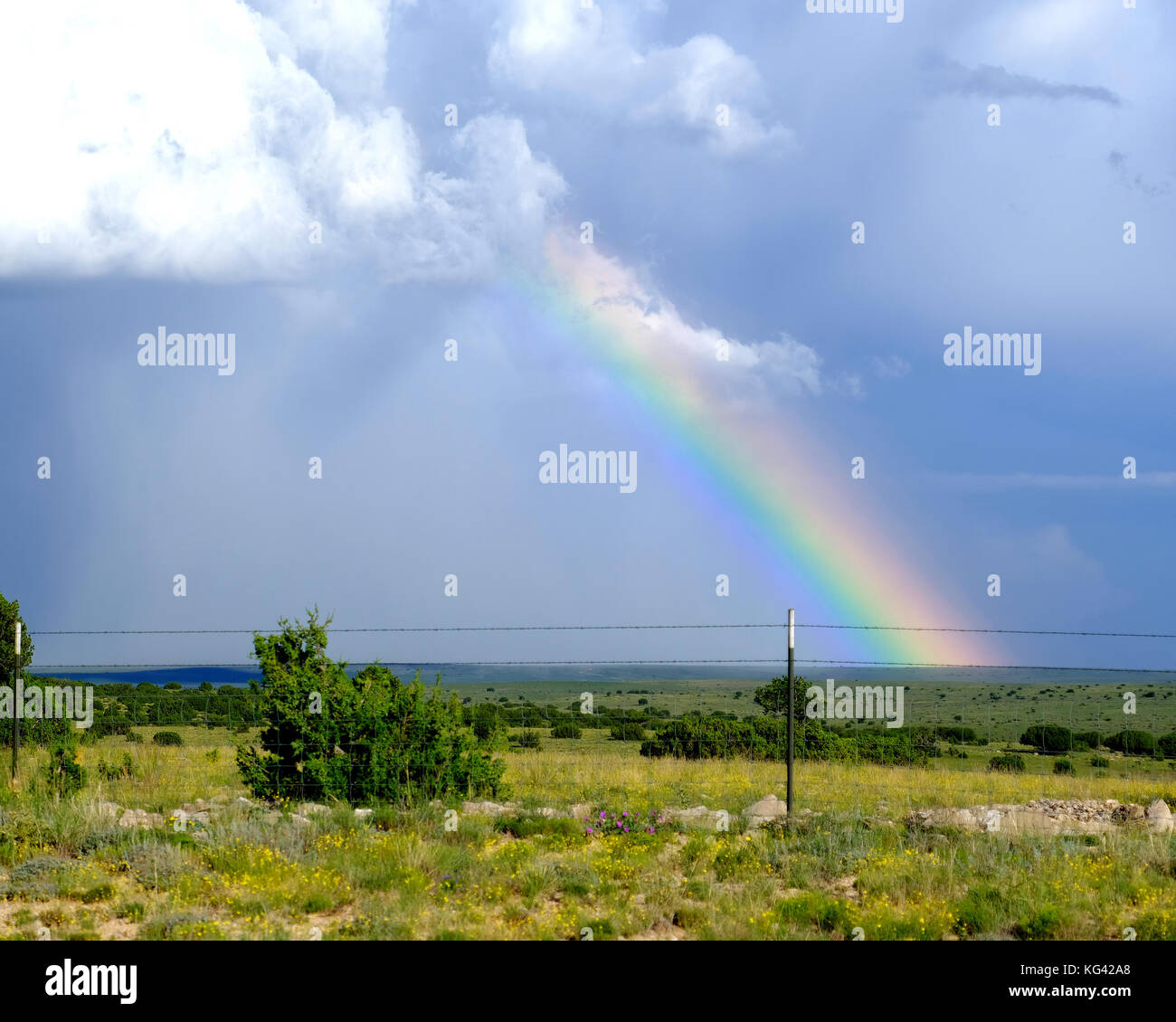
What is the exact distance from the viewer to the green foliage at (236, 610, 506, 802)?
1476 centimetres

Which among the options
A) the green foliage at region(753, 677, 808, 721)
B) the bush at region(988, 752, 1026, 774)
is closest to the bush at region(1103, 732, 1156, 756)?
the bush at region(988, 752, 1026, 774)

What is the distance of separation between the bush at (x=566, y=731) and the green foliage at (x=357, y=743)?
22816mm

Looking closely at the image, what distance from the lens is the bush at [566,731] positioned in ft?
127

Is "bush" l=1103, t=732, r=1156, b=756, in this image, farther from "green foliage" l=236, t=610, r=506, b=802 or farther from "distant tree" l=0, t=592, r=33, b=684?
"distant tree" l=0, t=592, r=33, b=684

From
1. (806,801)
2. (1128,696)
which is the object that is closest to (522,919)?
(806,801)

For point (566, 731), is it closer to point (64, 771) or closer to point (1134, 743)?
point (1134, 743)

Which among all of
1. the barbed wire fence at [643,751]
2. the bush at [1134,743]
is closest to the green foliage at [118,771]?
the barbed wire fence at [643,751]

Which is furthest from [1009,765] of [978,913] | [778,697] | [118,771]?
[118,771]

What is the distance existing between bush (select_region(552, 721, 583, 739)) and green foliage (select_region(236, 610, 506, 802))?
22816 mm

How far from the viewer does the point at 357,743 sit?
14.9 meters

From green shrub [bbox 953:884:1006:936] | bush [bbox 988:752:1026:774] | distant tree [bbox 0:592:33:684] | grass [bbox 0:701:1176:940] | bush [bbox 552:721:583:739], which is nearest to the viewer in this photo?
grass [bbox 0:701:1176:940]

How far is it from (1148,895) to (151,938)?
32.6 feet

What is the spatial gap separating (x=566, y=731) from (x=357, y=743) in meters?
26.8
